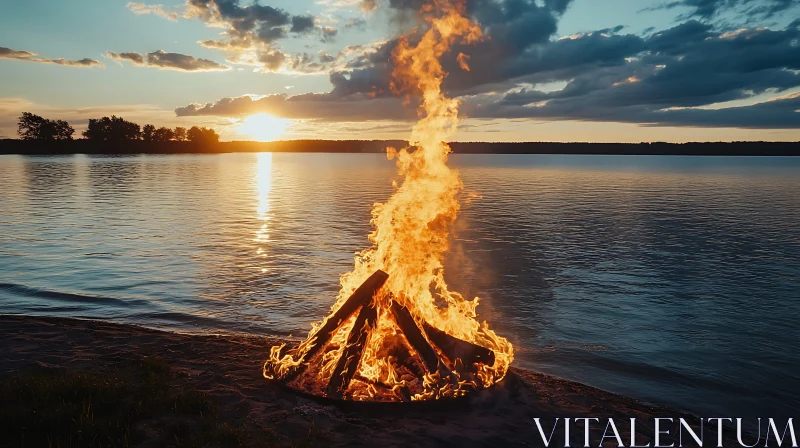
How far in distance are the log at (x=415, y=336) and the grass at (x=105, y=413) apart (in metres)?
3.49

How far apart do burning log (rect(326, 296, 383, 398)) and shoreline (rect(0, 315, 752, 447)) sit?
45 centimetres

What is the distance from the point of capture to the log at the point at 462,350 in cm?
1039

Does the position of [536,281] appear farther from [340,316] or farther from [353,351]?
[353,351]

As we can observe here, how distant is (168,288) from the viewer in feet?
60.1

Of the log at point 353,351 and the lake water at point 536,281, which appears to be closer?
the log at point 353,351

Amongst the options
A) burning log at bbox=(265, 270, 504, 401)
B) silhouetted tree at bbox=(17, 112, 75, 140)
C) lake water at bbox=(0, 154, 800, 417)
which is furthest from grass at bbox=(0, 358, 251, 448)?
silhouetted tree at bbox=(17, 112, 75, 140)

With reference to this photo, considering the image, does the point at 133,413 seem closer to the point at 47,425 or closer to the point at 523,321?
the point at 47,425

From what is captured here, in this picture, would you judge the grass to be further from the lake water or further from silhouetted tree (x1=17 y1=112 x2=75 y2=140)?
silhouetted tree (x1=17 y1=112 x2=75 y2=140)

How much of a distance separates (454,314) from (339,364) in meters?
2.94

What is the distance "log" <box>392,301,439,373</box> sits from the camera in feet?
33.2

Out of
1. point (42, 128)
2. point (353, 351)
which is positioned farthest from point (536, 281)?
point (42, 128)

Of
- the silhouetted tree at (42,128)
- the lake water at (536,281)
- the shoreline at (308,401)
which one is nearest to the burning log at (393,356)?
the shoreline at (308,401)

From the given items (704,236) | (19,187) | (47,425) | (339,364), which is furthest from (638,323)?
(19,187)

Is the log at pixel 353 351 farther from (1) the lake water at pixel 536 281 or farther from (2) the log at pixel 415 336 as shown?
(1) the lake water at pixel 536 281
